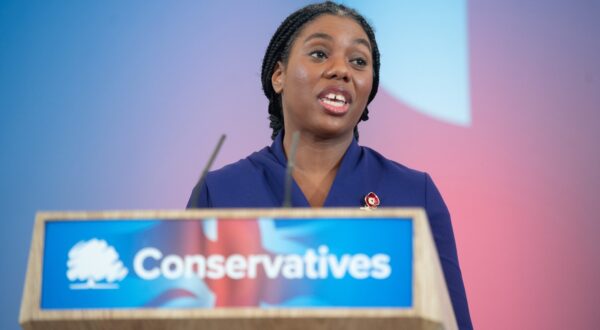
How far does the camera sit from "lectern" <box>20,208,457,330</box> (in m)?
0.90

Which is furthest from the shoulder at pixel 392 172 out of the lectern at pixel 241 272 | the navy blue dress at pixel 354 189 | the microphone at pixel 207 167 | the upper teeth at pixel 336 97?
the lectern at pixel 241 272

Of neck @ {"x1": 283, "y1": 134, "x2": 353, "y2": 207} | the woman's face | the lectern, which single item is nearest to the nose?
the woman's face

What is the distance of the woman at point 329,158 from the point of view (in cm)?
161

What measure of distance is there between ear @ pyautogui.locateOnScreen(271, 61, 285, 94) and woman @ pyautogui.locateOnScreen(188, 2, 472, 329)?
0.07m

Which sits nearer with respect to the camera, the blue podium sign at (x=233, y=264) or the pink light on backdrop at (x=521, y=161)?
the blue podium sign at (x=233, y=264)

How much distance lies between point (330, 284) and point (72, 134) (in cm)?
167

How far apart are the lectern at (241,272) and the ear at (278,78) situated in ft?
3.10

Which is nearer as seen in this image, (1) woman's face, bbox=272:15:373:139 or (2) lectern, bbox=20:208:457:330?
(2) lectern, bbox=20:208:457:330

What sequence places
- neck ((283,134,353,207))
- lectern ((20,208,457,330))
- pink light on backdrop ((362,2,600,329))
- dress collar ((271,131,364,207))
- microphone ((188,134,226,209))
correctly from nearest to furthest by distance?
lectern ((20,208,457,330))
microphone ((188,134,226,209))
dress collar ((271,131,364,207))
neck ((283,134,353,207))
pink light on backdrop ((362,2,600,329))

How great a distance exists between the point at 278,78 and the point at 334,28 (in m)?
0.19

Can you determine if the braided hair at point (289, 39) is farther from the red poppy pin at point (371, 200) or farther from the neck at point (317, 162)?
the red poppy pin at point (371, 200)

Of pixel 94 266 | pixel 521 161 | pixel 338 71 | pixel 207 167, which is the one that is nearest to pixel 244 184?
pixel 338 71

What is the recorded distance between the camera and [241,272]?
919mm

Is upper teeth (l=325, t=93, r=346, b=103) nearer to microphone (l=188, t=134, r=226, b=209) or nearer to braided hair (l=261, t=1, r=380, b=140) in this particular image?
braided hair (l=261, t=1, r=380, b=140)
